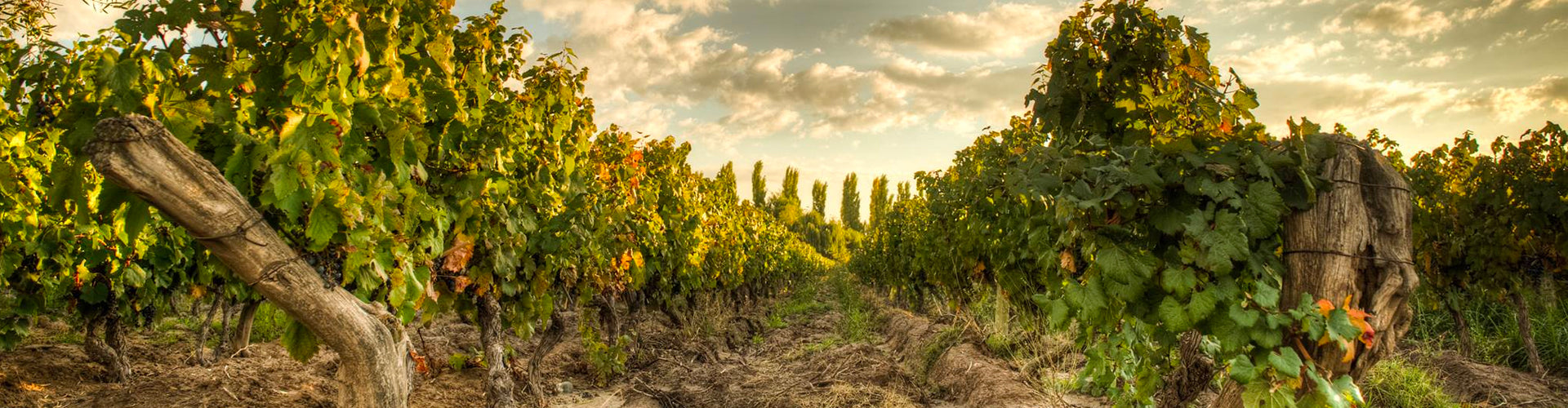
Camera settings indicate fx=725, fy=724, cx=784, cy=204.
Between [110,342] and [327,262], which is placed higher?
[327,262]

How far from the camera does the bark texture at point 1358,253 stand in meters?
2.09

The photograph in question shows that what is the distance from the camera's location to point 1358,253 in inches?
82.9

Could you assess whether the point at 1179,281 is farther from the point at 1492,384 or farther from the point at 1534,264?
the point at 1534,264

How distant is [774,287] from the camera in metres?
21.6

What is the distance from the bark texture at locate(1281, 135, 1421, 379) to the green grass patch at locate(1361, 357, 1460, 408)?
136 inches

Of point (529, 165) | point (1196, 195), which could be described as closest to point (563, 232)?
point (529, 165)

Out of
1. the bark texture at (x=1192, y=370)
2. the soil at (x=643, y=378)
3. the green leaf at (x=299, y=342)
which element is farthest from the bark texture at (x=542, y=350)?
the bark texture at (x=1192, y=370)

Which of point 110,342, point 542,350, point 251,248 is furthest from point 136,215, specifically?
point 110,342

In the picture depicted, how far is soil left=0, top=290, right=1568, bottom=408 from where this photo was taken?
4828 mm

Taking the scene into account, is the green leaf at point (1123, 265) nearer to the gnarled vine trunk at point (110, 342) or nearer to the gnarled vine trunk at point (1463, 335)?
the gnarled vine trunk at point (110, 342)

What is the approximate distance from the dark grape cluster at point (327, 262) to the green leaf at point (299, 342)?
6.9 inches

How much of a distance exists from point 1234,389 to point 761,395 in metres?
4.00

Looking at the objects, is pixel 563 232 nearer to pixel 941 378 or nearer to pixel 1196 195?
pixel 941 378

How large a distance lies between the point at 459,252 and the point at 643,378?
3.31m
